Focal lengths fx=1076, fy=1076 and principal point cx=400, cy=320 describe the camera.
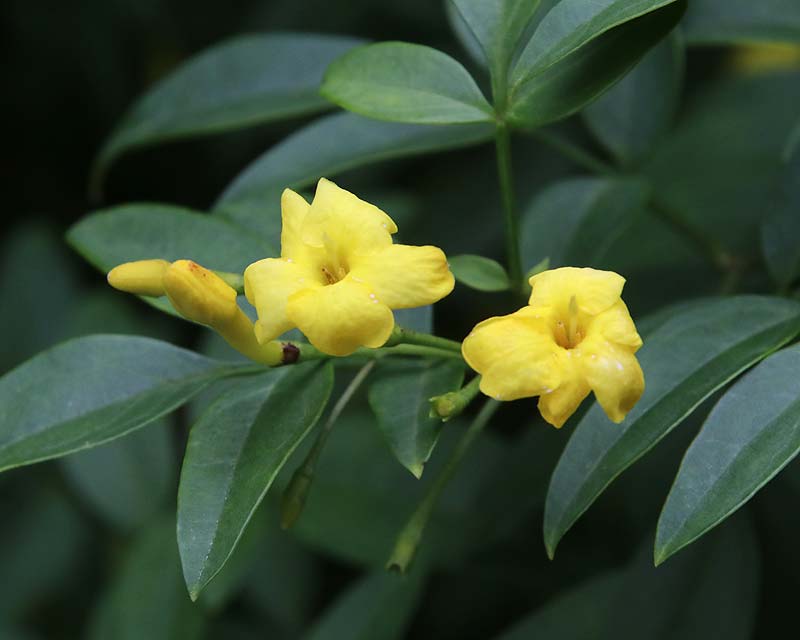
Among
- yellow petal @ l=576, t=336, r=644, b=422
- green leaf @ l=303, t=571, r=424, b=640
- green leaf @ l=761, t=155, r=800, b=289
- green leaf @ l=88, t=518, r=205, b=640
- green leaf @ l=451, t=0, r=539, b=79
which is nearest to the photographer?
yellow petal @ l=576, t=336, r=644, b=422

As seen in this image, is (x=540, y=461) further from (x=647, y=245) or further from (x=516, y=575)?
(x=647, y=245)

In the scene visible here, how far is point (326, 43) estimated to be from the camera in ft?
4.58

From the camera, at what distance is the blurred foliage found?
89 centimetres

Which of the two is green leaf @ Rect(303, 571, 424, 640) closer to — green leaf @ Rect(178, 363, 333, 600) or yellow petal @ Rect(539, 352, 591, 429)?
green leaf @ Rect(178, 363, 333, 600)

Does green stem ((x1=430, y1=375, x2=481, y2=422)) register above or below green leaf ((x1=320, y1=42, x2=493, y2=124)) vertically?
below

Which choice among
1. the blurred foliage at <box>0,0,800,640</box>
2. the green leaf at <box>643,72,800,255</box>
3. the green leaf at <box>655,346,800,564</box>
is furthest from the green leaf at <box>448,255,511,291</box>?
the green leaf at <box>643,72,800,255</box>

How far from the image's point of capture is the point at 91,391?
0.92m

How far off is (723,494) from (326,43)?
2.88ft

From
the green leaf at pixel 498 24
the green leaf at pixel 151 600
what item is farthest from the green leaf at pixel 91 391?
the green leaf at pixel 151 600

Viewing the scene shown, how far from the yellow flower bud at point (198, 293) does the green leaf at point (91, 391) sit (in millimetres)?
117

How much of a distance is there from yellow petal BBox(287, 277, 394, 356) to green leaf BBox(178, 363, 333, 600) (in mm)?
91

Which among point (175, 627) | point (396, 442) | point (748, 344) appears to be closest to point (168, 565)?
point (175, 627)

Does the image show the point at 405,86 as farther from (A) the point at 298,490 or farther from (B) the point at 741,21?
(B) the point at 741,21

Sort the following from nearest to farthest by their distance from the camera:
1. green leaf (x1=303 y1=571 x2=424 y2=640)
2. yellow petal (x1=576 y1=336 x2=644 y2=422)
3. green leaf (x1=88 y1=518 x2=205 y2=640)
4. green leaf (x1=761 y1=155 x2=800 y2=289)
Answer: yellow petal (x1=576 y1=336 x2=644 y2=422), green leaf (x1=761 y1=155 x2=800 y2=289), green leaf (x1=303 y1=571 x2=424 y2=640), green leaf (x1=88 y1=518 x2=205 y2=640)
